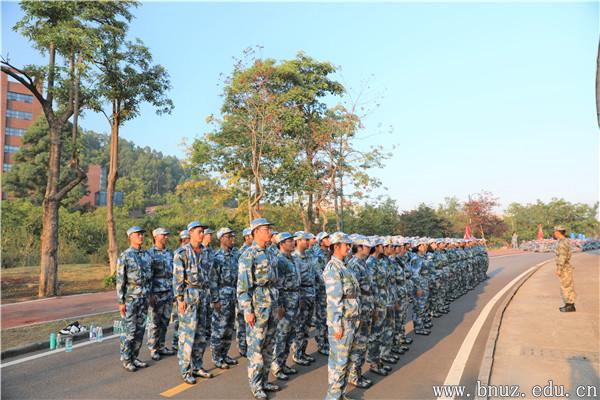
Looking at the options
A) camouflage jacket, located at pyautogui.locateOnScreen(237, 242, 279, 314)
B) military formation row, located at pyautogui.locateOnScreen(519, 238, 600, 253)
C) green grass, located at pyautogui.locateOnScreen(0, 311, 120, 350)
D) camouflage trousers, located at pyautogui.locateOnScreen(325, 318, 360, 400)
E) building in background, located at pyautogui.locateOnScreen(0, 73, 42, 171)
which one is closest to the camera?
camouflage trousers, located at pyautogui.locateOnScreen(325, 318, 360, 400)

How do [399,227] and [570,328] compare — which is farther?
[399,227]

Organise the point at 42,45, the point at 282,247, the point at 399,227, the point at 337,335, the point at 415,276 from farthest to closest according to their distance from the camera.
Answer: the point at 399,227 < the point at 42,45 < the point at 415,276 < the point at 282,247 < the point at 337,335

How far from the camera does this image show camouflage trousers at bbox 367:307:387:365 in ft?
18.4

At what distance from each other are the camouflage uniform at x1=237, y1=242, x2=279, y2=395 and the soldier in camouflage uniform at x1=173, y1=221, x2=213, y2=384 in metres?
0.94

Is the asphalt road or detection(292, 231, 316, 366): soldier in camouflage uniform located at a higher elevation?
detection(292, 231, 316, 366): soldier in camouflage uniform

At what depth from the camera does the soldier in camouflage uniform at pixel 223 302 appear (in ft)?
19.9

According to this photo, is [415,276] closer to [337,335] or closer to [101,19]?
[337,335]

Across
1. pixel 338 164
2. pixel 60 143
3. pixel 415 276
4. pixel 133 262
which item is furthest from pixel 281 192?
pixel 133 262

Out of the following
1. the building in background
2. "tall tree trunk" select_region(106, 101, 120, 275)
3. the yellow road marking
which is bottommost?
the yellow road marking

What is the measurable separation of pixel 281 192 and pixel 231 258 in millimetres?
15864

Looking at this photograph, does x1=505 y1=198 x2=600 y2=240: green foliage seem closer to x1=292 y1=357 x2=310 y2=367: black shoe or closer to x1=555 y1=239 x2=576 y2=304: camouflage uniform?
x1=555 y1=239 x2=576 y2=304: camouflage uniform

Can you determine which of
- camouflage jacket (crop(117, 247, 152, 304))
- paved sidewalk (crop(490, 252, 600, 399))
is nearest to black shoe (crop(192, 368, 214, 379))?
camouflage jacket (crop(117, 247, 152, 304))

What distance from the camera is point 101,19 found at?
547 inches

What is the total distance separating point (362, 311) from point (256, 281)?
4.77 feet
